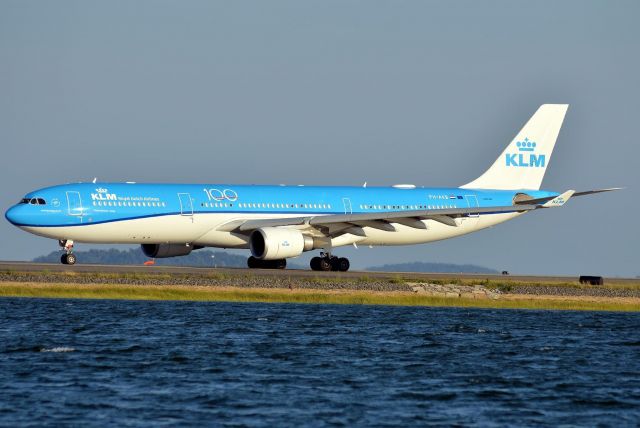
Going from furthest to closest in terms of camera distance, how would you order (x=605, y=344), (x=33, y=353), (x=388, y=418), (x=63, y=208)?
(x=63, y=208) < (x=605, y=344) < (x=33, y=353) < (x=388, y=418)

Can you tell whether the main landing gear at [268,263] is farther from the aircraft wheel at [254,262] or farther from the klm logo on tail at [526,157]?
the klm logo on tail at [526,157]

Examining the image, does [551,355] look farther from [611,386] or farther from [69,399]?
[69,399]

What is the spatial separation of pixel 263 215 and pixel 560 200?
16844 millimetres

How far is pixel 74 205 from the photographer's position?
60.3 metres

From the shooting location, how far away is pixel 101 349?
34938 millimetres

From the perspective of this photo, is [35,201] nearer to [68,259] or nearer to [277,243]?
[68,259]

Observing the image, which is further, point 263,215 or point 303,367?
point 263,215

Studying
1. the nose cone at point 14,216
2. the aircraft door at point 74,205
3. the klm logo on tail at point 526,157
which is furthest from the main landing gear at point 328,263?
the nose cone at point 14,216

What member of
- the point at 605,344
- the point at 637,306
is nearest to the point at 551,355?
the point at 605,344

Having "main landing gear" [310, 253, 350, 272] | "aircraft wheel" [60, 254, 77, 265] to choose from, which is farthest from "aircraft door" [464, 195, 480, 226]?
"aircraft wheel" [60, 254, 77, 265]

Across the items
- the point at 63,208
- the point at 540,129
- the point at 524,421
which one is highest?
the point at 540,129

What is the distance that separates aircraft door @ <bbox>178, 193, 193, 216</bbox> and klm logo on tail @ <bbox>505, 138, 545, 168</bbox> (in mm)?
23288

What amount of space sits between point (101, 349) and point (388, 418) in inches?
482

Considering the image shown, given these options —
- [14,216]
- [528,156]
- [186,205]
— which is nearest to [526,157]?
[528,156]
